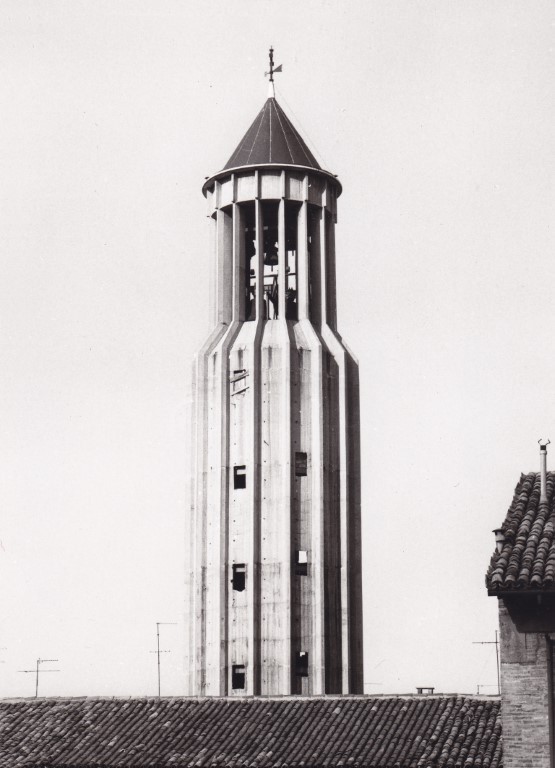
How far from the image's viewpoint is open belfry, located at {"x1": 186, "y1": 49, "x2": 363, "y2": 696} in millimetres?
65125

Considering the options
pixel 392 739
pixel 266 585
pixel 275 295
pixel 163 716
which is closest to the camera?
pixel 392 739

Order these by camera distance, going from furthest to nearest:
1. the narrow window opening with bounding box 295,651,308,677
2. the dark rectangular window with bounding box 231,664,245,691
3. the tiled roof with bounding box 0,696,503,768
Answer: the narrow window opening with bounding box 295,651,308,677, the dark rectangular window with bounding box 231,664,245,691, the tiled roof with bounding box 0,696,503,768

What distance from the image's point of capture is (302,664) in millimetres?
65125

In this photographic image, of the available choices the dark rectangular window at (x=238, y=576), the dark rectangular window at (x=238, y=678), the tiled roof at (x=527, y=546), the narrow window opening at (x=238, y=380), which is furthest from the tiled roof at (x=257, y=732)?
the narrow window opening at (x=238, y=380)

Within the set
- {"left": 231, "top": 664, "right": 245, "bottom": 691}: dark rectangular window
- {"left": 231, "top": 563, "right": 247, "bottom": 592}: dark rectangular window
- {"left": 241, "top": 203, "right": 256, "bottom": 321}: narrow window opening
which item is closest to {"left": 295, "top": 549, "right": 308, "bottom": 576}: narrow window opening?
{"left": 231, "top": 563, "right": 247, "bottom": 592}: dark rectangular window

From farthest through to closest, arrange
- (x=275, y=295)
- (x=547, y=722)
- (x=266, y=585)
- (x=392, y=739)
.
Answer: (x=275, y=295), (x=266, y=585), (x=392, y=739), (x=547, y=722)

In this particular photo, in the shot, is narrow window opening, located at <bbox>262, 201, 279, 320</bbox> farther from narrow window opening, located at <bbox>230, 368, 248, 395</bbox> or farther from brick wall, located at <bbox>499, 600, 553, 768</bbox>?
brick wall, located at <bbox>499, 600, 553, 768</bbox>

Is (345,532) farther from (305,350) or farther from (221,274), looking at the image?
(221,274)

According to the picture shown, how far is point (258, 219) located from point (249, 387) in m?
7.68

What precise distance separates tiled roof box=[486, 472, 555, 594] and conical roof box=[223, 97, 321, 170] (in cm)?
3896

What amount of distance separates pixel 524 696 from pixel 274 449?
3975cm

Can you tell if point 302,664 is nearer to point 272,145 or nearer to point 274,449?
point 274,449

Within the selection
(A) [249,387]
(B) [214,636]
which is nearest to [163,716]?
(B) [214,636]

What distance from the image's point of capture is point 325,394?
67.6 m
